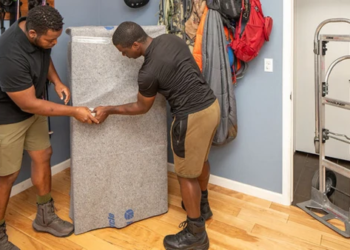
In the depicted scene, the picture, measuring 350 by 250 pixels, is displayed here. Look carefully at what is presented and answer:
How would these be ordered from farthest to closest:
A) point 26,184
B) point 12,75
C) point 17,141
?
point 26,184 → point 17,141 → point 12,75

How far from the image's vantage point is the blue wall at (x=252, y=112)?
2.30 m

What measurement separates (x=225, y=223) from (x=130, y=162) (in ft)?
2.60

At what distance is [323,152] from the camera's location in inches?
89.5

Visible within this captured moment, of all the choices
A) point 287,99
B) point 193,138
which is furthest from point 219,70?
point 193,138

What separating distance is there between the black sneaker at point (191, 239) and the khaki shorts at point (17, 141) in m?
1.05

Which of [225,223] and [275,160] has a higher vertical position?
[275,160]

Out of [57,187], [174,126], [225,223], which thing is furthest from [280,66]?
[57,187]

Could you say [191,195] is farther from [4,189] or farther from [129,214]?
[4,189]

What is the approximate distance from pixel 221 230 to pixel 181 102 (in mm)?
955

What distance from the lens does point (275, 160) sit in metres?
2.44

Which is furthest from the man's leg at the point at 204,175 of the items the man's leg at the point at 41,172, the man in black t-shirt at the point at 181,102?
the man's leg at the point at 41,172

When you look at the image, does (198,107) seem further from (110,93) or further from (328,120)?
(328,120)

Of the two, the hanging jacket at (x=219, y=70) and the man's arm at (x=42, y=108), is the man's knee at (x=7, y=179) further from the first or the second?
the hanging jacket at (x=219, y=70)

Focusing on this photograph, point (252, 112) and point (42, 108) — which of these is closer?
point (42, 108)
